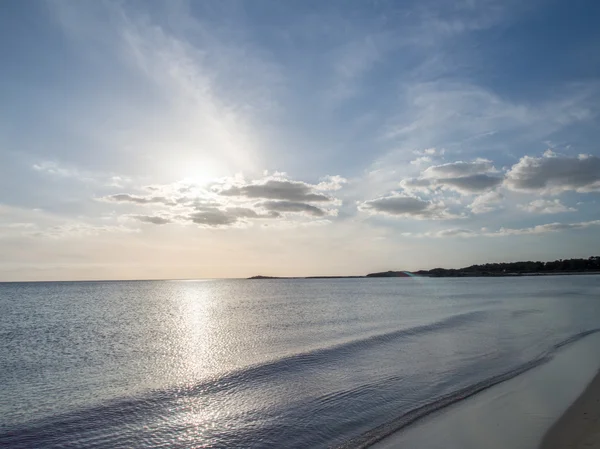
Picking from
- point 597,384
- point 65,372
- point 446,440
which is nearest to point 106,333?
point 65,372

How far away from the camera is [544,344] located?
23.1 meters

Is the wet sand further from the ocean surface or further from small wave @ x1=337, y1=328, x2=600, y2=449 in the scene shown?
the ocean surface

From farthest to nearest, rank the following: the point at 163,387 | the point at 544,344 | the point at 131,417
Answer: the point at 544,344 < the point at 163,387 < the point at 131,417

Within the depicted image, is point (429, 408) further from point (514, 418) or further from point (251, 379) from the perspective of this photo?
point (251, 379)

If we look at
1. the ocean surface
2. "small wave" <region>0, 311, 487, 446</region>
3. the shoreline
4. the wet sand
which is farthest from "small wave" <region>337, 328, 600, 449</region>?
"small wave" <region>0, 311, 487, 446</region>

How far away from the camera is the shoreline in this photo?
28.7 ft

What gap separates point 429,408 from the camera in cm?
1233

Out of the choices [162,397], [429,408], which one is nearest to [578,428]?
[429,408]

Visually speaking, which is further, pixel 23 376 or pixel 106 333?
pixel 106 333

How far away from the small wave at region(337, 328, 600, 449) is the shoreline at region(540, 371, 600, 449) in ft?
10.3

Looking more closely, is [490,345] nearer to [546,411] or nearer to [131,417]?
[546,411]

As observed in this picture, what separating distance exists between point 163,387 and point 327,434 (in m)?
8.16

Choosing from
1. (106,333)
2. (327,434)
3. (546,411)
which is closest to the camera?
(327,434)

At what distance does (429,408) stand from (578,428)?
3978 millimetres
